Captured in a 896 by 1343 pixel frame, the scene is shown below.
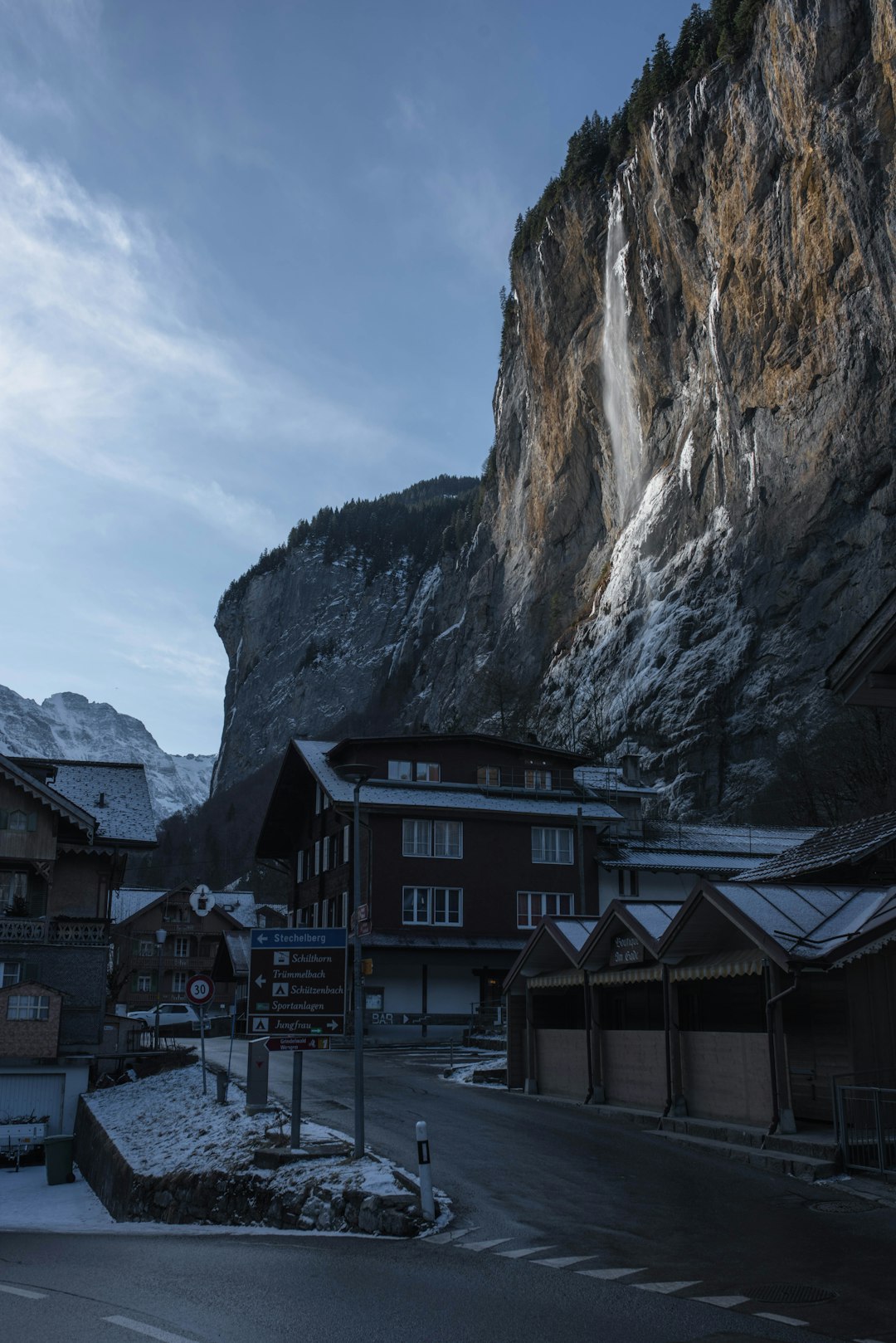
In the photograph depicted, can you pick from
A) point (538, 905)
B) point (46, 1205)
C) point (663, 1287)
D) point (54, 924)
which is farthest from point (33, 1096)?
point (663, 1287)

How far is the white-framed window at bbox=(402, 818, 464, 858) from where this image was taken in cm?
4984

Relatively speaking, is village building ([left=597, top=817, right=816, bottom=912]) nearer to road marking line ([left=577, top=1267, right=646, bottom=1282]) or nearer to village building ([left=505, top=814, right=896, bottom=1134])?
village building ([left=505, top=814, right=896, bottom=1134])

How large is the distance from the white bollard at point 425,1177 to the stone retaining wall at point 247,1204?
0.34 feet

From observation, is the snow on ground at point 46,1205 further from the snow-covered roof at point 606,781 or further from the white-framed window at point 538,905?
the snow-covered roof at point 606,781

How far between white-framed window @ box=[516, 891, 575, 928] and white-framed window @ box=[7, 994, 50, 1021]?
21.4 m

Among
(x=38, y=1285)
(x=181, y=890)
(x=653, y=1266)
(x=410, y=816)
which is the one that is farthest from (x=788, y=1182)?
(x=181, y=890)

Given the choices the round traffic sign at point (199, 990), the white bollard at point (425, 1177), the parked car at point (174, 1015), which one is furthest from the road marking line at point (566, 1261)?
the parked car at point (174, 1015)

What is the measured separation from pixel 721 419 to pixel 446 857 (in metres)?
40.0

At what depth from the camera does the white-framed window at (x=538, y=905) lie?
51.1m

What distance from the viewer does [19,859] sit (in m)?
39.0

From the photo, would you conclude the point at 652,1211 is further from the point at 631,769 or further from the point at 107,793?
the point at 631,769

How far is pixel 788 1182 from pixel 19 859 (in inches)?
1206

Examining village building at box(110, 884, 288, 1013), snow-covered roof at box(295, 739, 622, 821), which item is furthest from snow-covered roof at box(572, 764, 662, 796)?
village building at box(110, 884, 288, 1013)

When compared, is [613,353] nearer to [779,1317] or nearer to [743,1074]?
[743,1074]
